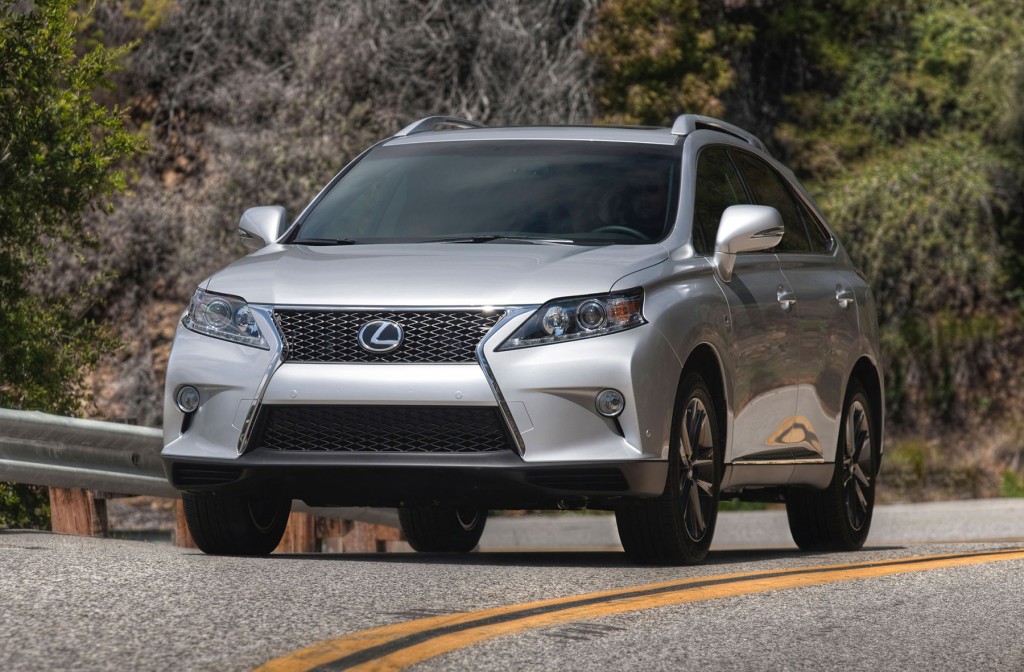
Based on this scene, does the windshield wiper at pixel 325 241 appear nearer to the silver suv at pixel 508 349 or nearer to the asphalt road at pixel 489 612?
the silver suv at pixel 508 349

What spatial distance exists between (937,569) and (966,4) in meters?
18.7

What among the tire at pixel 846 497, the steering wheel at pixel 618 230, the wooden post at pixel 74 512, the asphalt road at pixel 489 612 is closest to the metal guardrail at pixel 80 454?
the wooden post at pixel 74 512

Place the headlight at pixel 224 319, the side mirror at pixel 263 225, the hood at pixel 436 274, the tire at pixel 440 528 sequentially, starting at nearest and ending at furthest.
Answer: the hood at pixel 436 274 < the headlight at pixel 224 319 < the side mirror at pixel 263 225 < the tire at pixel 440 528

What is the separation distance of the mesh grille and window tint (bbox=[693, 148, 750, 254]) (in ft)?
4.64

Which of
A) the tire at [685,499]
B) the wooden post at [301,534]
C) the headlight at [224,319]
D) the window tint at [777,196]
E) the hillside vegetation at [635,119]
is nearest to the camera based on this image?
the headlight at [224,319]

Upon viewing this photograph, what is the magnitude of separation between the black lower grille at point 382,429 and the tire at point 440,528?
2.60 meters

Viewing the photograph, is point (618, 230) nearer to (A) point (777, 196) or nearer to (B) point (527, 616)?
Answer: (A) point (777, 196)

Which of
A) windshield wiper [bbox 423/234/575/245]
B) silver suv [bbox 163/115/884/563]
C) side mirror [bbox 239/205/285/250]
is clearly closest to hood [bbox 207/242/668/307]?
silver suv [bbox 163/115/884/563]

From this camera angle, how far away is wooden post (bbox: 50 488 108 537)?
946 cm

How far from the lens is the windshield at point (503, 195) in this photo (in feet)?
27.3

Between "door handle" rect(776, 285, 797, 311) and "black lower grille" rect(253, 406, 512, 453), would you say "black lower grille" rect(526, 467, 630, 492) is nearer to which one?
"black lower grille" rect(253, 406, 512, 453)

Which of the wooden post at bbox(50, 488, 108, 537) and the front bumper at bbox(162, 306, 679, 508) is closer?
the front bumper at bbox(162, 306, 679, 508)

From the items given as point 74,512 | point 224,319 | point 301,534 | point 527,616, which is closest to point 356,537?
point 301,534

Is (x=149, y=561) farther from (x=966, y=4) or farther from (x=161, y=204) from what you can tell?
(x=966, y=4)
